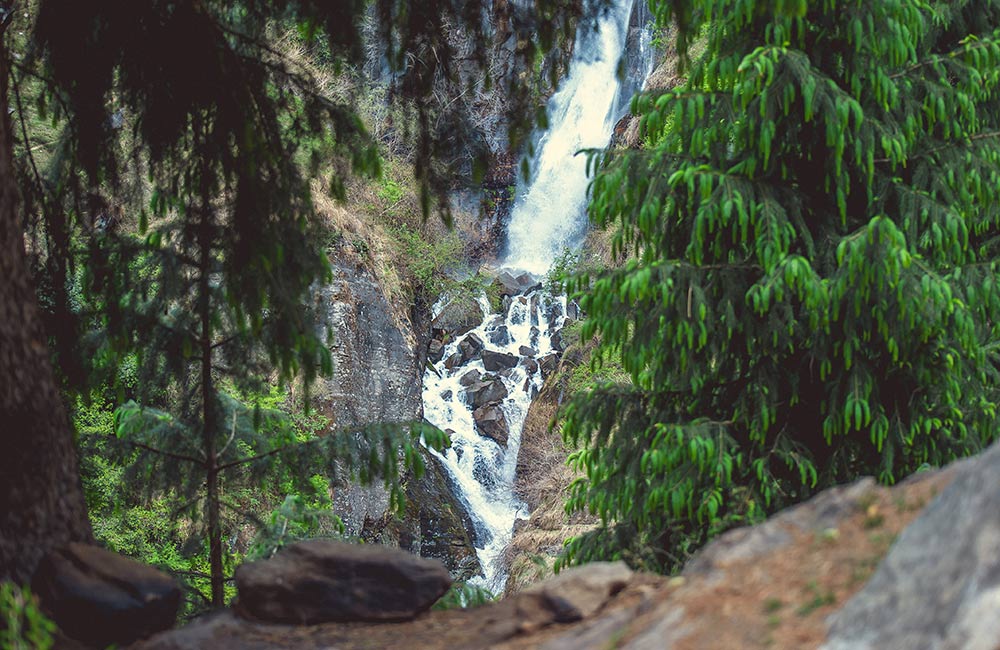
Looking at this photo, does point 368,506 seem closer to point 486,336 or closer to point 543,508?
point 543,508

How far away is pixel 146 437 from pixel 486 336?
54.0ft

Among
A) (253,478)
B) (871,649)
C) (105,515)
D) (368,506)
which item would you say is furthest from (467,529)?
(871,649)

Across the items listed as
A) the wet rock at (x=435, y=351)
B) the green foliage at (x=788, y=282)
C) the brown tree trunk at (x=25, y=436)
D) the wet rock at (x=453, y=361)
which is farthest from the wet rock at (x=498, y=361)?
the brown tree trunk at (x=25, y=436)

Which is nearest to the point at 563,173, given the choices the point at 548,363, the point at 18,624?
the point at 548,363

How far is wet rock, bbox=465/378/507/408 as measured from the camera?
20.1 meters

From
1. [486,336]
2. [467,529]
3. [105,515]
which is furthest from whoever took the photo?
[486,336]

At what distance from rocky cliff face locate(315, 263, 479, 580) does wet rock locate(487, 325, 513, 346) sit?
383cm

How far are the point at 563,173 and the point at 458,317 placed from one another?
6041 millimetres

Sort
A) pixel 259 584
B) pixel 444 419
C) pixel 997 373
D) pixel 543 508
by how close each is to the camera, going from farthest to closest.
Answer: pixel 444 419 → pixel 543 508 → pixel 997 373 → pixel 259 584

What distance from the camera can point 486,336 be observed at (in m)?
21.9

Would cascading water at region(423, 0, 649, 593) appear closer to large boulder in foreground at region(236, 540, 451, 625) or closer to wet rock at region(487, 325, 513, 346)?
wet rock at region(487, 325, 513, 346)

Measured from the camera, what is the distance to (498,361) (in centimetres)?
2105

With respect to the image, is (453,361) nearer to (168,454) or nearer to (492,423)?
(492,423)

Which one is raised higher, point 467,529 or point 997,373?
point 997,373
